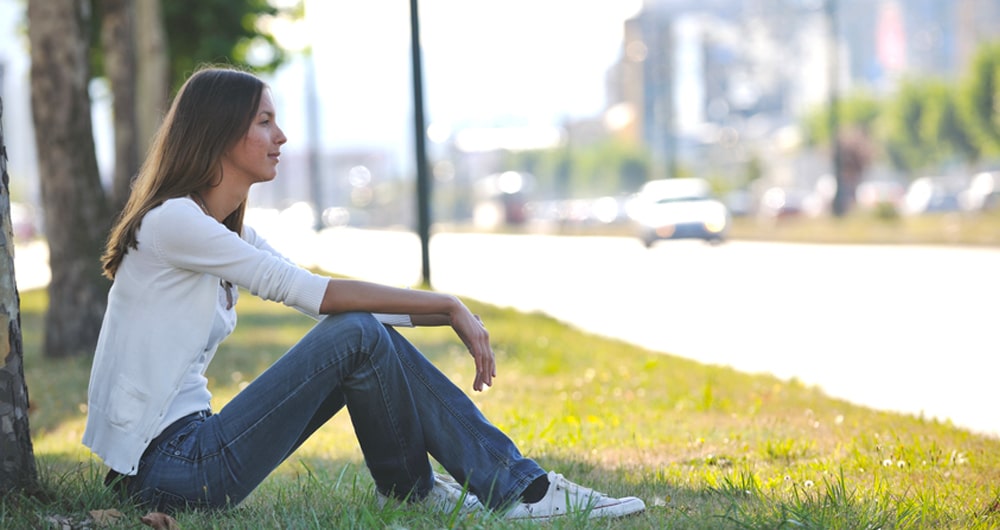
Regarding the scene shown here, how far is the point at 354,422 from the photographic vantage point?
3.94 m

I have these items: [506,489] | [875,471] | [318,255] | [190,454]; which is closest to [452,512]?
[506,489]

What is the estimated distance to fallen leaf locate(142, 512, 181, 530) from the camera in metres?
3.68

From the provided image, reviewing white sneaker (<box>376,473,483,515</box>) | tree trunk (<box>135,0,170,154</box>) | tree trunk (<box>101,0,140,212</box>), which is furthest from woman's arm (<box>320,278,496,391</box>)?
tree trunk (<box>135,0,170,154</box>)

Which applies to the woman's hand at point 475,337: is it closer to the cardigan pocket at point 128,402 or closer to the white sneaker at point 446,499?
the white sneaker at point 446,499

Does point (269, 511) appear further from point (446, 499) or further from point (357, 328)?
point (357, 328)

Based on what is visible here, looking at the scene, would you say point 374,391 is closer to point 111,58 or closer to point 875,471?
point 875,471

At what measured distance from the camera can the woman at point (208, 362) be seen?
3775 mm

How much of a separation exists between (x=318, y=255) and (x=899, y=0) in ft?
461

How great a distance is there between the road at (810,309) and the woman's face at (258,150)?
12.0ft

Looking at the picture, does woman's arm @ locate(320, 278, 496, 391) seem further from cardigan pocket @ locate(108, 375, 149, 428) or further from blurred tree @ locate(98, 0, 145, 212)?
blurred tree @ locate(98, 0, 145, 212)

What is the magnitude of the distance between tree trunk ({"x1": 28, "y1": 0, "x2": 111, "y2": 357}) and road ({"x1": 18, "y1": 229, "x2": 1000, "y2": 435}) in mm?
3312

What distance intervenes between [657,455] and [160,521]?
7.82 feet

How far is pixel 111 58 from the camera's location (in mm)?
13789

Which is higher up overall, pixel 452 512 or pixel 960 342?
pixel 452 512
